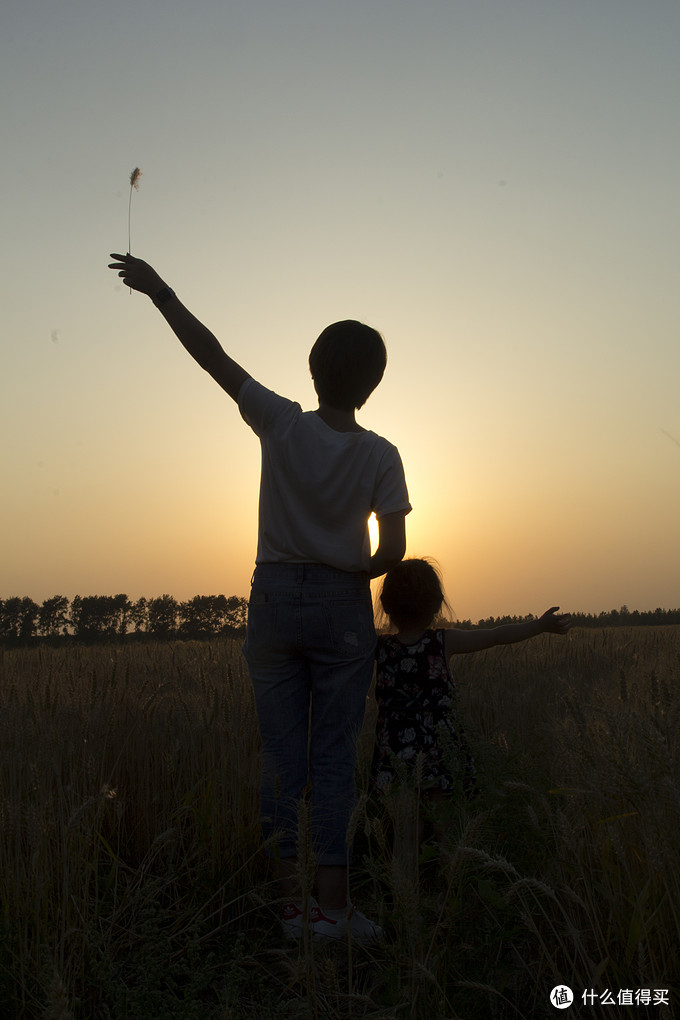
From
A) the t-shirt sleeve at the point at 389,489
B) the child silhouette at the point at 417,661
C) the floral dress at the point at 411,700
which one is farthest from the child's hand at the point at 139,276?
the floral dress at the point at 411,700

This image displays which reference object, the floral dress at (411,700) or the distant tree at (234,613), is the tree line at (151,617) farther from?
the floral dress at (411,700)

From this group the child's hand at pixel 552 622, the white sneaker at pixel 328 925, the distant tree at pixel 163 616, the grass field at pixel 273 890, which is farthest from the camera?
the distant tree at pixel 163 616

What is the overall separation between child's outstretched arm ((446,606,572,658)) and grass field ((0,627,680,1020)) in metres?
0.38

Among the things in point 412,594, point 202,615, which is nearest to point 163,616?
Result: point 202,615

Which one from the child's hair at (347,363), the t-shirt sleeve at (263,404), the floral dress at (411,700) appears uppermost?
the child's hair at (347,363)

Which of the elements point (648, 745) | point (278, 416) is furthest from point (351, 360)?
point (648, 745)

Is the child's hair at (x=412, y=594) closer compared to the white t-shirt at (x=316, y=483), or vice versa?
the white t-shirt at (x=316, y=483)

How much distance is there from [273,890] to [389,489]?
1.43 meters

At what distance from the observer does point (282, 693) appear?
2443mm

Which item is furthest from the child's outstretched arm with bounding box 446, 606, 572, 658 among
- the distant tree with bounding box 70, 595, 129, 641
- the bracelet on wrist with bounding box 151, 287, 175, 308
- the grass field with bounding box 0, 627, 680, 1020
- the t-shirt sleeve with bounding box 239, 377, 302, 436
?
the distant tree with bounding box 70, 595, 129, 641

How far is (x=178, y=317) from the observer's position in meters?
2.38

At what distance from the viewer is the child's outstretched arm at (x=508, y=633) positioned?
2941 mm

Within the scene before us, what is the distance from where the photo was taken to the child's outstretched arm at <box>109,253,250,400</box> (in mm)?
2387

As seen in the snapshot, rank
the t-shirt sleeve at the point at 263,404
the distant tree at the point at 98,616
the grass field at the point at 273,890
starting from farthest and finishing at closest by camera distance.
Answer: the distant tree at the point at 98,616, the t-shirt sleeve at the point at 263,404, the grass field at the point at 273,890
